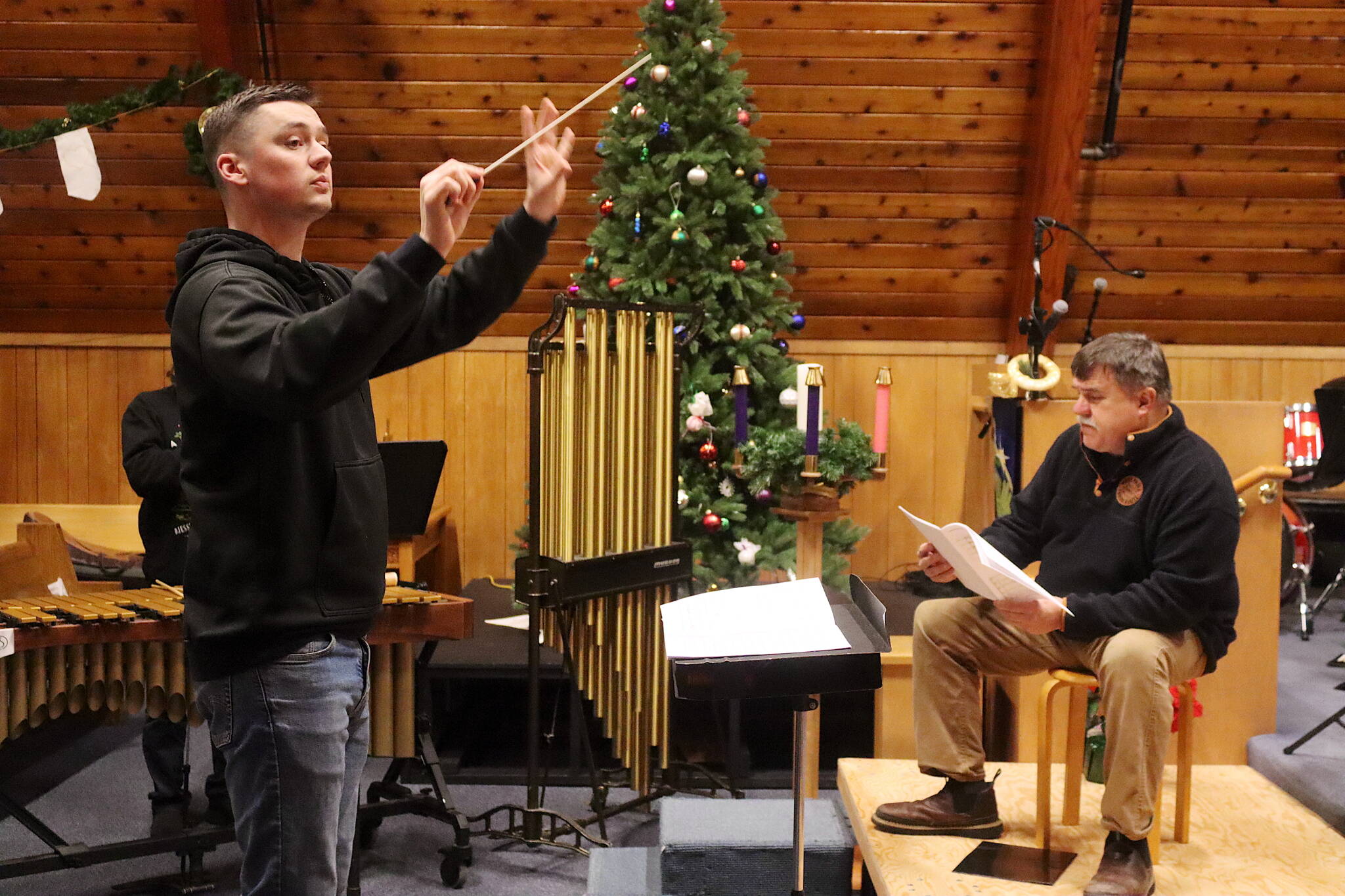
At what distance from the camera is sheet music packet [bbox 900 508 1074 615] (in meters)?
Answer: 2.39

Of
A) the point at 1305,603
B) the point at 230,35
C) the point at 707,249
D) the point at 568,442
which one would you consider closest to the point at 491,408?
the point at 707,249

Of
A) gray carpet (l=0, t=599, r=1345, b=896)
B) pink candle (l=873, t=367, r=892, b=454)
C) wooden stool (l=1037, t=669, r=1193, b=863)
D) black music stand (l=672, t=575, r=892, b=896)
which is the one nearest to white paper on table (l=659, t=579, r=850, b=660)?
black music stand (l=672, t=575, r=892, b=896)

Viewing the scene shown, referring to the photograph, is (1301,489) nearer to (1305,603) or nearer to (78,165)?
(1305,603)

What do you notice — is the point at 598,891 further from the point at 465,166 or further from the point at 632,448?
the point at 465,166

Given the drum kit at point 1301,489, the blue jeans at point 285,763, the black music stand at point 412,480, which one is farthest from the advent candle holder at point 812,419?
the drum kit at point 1301,489

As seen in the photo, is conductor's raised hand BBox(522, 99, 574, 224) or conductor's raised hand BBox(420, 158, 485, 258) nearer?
conductor's raised hand BBox(420, 158, 485, 258)

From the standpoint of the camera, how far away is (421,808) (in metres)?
3.39

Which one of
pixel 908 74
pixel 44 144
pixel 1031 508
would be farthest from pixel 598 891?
pixel 44 144

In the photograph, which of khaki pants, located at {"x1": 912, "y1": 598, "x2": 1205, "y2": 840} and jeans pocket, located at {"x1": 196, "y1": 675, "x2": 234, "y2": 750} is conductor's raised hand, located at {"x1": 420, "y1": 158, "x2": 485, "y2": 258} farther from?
khaki pants, located at {"x1": 912, "y1": 598, "x2": 1205, "y2": 840}

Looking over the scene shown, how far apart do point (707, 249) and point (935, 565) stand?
203 centimetres

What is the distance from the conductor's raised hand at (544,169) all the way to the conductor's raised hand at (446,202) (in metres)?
0.09

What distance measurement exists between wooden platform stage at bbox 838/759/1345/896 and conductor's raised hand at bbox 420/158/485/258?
A: 183 centimetres

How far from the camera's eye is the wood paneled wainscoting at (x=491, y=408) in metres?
6.01

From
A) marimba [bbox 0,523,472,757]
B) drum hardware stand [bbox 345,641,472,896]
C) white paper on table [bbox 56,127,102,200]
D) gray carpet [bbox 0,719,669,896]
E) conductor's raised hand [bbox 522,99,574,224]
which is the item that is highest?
white paper on table [bbox 56,127,102,200]
